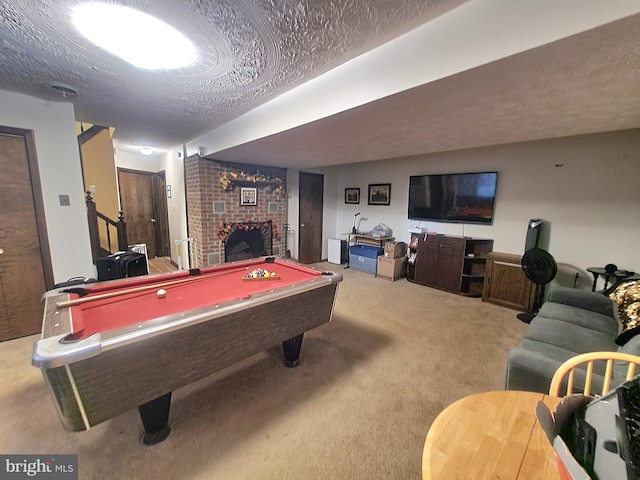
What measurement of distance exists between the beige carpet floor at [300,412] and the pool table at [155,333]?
192 mm

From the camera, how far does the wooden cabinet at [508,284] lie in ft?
10.7

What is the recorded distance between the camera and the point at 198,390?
1851mm

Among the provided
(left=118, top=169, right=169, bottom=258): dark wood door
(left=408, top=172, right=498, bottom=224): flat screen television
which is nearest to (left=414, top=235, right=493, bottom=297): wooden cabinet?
(left=408, top=172, right=498, bottom=224): flat screen television

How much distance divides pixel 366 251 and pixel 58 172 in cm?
443

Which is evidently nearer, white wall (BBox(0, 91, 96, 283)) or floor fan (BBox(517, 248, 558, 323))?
white wall (BBox(0, 91, 96, 283))

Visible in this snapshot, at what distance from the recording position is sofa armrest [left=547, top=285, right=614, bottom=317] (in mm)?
2273

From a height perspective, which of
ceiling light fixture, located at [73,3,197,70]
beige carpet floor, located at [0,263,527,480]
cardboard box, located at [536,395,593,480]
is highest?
ceiling light fixture, located at [73,3,197,70]

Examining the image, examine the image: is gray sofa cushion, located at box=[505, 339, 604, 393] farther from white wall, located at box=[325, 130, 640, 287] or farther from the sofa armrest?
white wall, located at box=[325, 130, 640, 287]

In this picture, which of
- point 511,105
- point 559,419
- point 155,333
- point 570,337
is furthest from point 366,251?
point 559,419

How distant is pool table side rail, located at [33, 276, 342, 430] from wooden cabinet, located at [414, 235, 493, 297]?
3.02 m

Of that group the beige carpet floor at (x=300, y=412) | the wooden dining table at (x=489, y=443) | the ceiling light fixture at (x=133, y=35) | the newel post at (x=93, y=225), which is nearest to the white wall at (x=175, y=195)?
the newel post at (x=93, y=225)

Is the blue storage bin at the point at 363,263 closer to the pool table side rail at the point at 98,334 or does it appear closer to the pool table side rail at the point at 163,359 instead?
the pool table side rail at the point at 163,359

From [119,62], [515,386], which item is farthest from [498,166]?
[119,62]

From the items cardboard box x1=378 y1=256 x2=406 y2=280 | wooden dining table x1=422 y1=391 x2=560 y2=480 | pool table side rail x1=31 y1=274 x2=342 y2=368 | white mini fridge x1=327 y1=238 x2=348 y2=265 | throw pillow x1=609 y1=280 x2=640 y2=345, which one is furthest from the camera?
white mini fridge x1=327 y1=238 x2=348 y2=265
